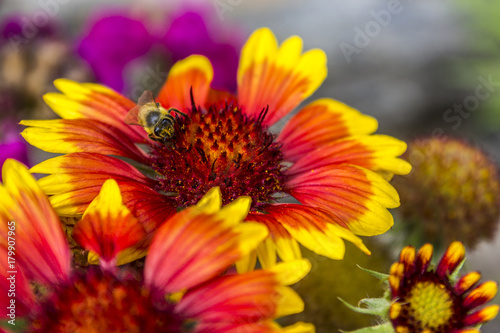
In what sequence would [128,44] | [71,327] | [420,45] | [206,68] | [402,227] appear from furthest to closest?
[420,45] → [128,44] → [402,227] → [206,68] → [71,327]

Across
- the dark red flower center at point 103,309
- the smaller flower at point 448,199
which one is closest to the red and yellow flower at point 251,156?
the dark red flower center at point 103,309

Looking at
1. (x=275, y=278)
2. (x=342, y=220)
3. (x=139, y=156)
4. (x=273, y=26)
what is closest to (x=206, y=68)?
(x=139, y=156)

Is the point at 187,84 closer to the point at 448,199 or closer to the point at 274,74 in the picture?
the point at 274,74

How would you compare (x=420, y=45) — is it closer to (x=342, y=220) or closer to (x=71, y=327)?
(x=342, y=220)

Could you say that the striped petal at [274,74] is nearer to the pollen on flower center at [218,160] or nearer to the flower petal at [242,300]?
the pollen on flower center at [218,160]

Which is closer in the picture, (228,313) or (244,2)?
(228,313)

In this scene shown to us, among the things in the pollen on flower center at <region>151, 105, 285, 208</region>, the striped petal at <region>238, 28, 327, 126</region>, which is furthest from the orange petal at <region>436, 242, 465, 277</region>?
the striped petal at <region>238, 28, 327, 126</region>
